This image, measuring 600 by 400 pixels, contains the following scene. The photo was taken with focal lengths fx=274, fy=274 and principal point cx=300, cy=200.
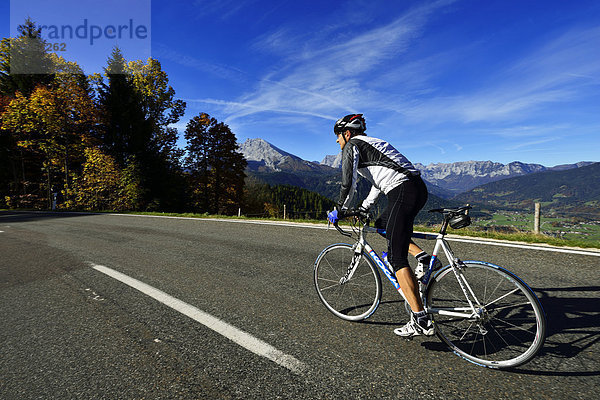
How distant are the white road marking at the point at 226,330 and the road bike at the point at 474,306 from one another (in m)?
1.08

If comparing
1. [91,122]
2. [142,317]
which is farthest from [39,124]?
[142,317]

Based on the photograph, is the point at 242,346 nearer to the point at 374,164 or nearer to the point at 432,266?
the point at 432,266

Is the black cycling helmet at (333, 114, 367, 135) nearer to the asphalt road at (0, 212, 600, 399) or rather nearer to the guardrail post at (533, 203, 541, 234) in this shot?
the asphalt road at (0, 212, 600, 399)

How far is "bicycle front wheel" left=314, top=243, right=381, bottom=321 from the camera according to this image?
10.5 ft

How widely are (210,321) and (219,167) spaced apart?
26844mm

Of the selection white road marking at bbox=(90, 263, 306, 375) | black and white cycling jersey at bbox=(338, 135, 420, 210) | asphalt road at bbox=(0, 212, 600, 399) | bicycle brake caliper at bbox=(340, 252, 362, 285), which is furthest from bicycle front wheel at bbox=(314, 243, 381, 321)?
white road marking at bbox=(90, 263, 306, 375)

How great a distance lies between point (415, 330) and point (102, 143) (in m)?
29.9

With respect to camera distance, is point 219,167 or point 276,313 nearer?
point 276,313

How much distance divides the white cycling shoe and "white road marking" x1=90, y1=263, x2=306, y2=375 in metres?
1.10

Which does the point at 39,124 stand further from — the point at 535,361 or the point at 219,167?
the point at 535,361

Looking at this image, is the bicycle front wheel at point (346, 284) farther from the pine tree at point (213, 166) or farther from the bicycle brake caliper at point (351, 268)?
the pine tree at point (213, 166)

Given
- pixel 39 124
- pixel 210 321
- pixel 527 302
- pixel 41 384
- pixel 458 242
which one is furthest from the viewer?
pixel 39 124

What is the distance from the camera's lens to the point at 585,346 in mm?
2502

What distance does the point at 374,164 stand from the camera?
2.91 m
